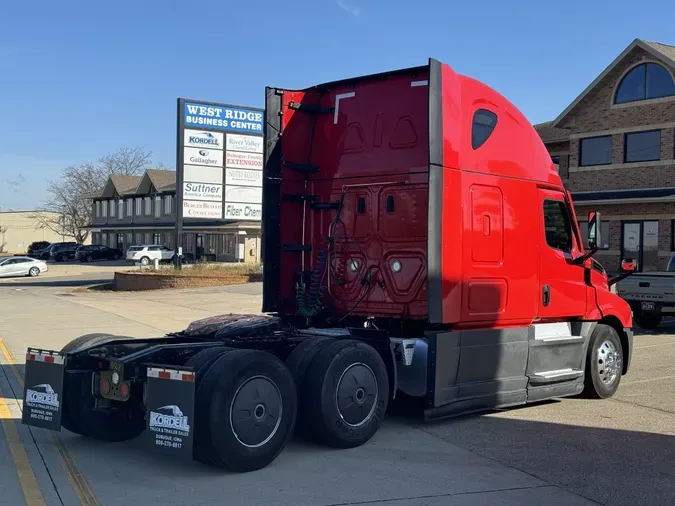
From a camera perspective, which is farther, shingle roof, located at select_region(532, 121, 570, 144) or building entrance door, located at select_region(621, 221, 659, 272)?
shingle roof, located at select_region(532, 121, 570, 144)

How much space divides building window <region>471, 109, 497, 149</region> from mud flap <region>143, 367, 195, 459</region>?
3.99 m

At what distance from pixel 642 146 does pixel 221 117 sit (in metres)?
18.7

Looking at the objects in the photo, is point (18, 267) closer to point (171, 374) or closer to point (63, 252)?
→ point (63, 252)

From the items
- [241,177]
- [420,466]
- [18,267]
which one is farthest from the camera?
[18,267]

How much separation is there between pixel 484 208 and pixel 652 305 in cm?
1098

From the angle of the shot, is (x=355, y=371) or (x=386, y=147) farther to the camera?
(x=386, y=147)

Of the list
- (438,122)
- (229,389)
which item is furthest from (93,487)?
(438,122)

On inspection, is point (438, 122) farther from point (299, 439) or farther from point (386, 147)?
point (299, 439)

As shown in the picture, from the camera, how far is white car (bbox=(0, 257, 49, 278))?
168 ft

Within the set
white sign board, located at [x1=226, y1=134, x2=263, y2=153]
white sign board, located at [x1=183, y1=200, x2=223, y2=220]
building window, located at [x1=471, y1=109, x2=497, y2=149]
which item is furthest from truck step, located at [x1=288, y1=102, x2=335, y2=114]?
white sign board, located at [x1=226, y1=134, x2=263, y2=153]

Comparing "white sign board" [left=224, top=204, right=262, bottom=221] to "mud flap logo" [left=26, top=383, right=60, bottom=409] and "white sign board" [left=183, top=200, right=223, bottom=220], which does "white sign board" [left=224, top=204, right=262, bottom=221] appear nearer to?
"white sign board" [left=183, top=200, right=223, bottom=220]

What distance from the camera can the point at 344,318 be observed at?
8664 mm

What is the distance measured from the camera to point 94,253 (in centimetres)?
7062

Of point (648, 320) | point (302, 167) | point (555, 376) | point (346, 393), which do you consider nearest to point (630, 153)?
point (648, 320)
